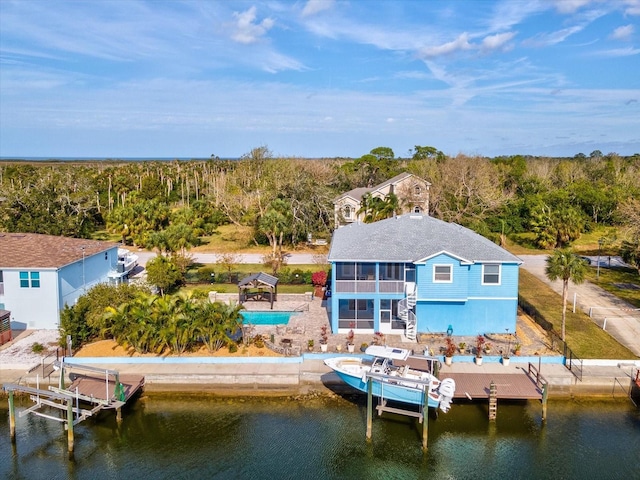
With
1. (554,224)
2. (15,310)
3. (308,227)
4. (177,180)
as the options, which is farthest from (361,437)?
(177,180)

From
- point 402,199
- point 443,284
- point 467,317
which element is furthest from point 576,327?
point 402,199

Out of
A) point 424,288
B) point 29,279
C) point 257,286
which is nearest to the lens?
point 424,288

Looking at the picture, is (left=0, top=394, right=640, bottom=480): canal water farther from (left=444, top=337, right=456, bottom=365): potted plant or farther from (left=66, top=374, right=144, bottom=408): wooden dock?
(left=444, top=337, right=456, bottom=365): potted plant

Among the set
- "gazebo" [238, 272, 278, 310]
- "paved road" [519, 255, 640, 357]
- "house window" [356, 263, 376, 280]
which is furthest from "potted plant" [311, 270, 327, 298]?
"paved road" [519, 255, 640, 357]

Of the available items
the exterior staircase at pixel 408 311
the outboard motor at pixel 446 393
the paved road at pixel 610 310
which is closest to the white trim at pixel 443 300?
the exterior staircase at pixel 408 311

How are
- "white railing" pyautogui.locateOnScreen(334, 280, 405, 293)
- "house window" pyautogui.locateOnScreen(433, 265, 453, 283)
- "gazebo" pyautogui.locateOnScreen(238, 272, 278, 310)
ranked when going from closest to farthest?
"house window" pyautogui.locateOnScreen(433, 265, 453, 283) < "white railing" pyautogui.locateOnScreen(334, 280, 405, 293) < "gazebo" pyautogui.locateOnScreen(238, 272, 278, 310)

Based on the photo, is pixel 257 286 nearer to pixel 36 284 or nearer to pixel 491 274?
pixel 36 284

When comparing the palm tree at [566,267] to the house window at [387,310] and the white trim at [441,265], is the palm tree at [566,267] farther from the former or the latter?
the house window at [387,310]
